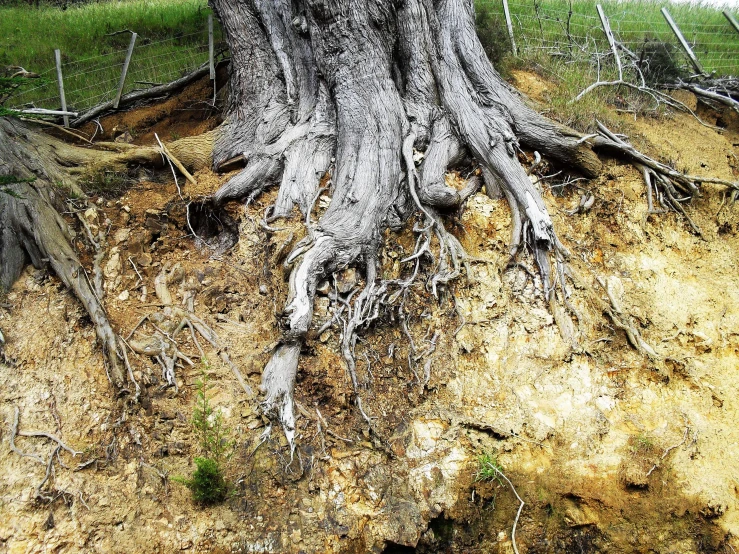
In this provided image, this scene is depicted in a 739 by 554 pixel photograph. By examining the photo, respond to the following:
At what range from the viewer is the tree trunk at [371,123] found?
4945 millimetres

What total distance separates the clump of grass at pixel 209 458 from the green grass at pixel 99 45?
16.1 ft

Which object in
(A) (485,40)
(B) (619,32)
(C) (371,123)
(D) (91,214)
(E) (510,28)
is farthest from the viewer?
(B) (619,32)

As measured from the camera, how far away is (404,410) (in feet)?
14.1

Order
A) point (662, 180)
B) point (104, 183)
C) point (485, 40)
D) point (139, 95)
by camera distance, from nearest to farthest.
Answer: point (104, 183)
point (662, 180)
point (139, 95)
point (485, 40)

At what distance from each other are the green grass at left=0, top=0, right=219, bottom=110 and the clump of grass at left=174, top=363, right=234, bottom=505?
193 inches

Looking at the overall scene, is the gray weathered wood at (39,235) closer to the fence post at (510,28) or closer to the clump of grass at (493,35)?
the clump of grass at (493,35)

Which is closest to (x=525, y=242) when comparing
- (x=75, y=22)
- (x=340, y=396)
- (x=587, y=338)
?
(x=587, y=338)

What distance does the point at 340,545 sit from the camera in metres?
3.64

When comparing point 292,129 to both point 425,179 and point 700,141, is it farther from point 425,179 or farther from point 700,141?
point 700,141

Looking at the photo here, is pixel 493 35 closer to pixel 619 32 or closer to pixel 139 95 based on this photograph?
pixel 619 32

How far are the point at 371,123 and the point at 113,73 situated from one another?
16.2ft

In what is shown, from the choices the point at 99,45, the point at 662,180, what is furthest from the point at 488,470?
the point at 99,45

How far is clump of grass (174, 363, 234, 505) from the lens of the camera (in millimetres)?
3535

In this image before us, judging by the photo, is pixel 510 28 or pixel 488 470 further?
pixel 510 28
